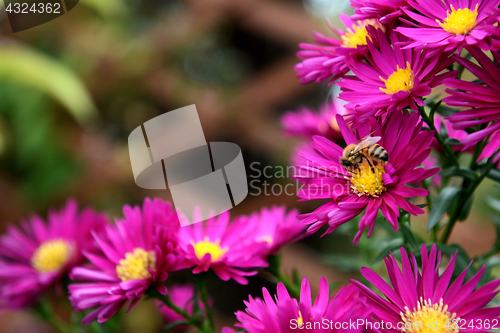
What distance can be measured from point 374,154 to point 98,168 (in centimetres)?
104

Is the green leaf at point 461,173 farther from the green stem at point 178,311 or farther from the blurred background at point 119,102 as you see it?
the blurred background at point 119,102

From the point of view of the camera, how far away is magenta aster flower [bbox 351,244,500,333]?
0.24 metres

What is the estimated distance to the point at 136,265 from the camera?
372 millimetres

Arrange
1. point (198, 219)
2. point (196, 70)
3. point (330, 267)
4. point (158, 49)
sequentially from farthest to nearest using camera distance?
1. point (196, 70)
2. point (158, 49)
3. point (330, 267)
4. point (198, 219)

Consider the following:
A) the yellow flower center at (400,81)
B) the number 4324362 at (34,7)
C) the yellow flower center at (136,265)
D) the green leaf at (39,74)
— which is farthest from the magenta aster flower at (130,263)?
the number 4324362 at (34,7)

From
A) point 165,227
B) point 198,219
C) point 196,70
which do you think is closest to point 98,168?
point 196,70

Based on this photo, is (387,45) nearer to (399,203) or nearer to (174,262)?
(399,203)

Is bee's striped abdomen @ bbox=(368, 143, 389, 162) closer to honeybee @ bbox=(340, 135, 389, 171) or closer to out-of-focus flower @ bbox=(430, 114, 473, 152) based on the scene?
honeybee @ bbox=(340, 135, 389, 171)

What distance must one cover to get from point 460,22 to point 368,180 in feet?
0.43

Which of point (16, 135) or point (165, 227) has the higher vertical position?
point (165, 227)

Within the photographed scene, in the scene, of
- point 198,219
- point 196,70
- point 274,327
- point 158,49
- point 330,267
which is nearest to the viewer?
point 274,327

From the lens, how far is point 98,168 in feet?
3.81

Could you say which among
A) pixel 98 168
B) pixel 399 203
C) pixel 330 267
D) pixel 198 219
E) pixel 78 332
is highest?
pixel 399 203

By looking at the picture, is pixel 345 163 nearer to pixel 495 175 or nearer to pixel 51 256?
pixel 495 175
